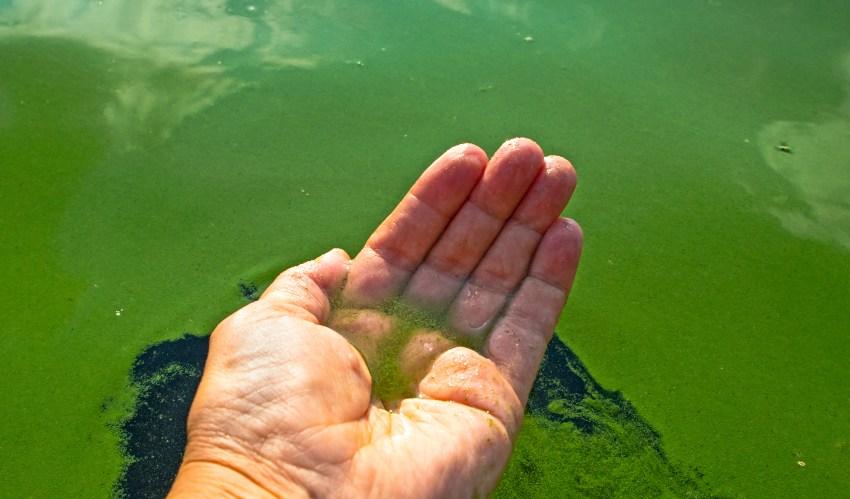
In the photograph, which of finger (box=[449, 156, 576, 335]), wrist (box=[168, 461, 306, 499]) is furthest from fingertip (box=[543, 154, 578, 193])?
wrist (box=[168, 461, 306, 499])

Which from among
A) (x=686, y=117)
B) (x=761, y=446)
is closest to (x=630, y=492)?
(x=761, y=446)

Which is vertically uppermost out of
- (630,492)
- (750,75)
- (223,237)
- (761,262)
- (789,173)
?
(750,75)

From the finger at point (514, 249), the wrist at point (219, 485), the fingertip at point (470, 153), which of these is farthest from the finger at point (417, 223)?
the wrist at point (219, 485)

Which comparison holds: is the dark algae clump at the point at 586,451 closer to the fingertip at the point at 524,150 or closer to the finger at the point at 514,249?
the finger at the point at 514,249

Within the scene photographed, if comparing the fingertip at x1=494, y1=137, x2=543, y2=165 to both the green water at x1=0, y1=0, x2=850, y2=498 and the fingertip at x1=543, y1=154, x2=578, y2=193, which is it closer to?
the fingertip at x1=543, y1=154, x2=578, y2=193

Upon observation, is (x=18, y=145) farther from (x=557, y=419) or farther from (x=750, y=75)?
(x=750, y=75)

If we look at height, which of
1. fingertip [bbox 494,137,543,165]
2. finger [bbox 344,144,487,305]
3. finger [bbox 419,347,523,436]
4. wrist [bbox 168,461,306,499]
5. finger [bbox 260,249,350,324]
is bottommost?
wrist [bbox 168,461,306,499]
